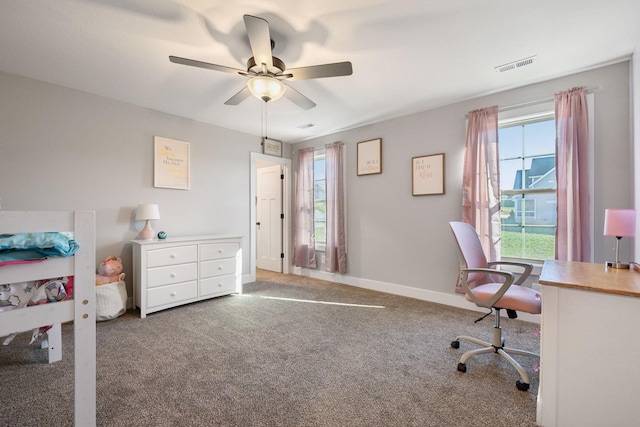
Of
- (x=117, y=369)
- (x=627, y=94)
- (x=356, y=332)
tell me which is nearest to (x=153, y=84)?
(x=117, y=369)

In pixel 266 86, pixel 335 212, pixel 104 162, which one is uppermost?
pixel 266 86

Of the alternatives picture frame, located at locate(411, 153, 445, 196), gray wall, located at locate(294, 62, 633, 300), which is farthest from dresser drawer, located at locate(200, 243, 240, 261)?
picture frame, located at locate(411, 153, 445, 196)

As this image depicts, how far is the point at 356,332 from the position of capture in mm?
2545

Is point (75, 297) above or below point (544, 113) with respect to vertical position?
below

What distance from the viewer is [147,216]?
3188 mm

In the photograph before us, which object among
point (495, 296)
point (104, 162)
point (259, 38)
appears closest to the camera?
point (259, 38)

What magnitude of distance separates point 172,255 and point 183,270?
0.75ft

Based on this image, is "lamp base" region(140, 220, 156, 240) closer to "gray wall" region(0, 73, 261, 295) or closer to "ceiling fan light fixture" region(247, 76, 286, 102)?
"gray wall" region(0, 73, 261, 295)

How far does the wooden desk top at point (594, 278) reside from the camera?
1252mm

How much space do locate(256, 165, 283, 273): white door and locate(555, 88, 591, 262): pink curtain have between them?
3.93m

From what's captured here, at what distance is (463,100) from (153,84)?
3.38 metres

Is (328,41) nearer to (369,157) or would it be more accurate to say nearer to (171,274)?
(369,157)

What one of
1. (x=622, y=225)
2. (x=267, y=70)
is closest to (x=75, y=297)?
(x=267, y=70)

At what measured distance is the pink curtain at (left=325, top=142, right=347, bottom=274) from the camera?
168 inches
